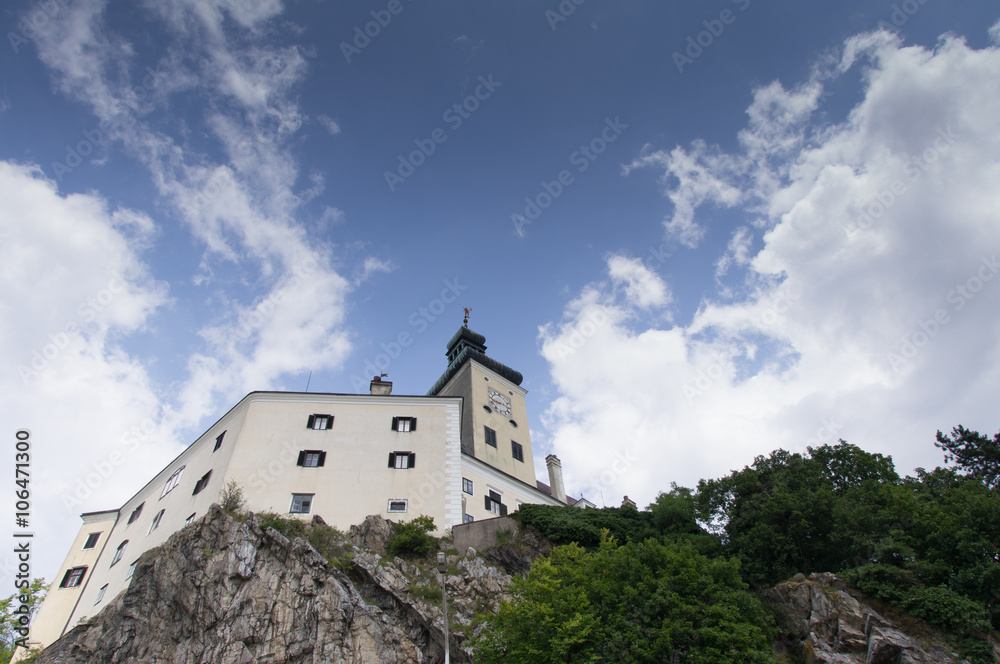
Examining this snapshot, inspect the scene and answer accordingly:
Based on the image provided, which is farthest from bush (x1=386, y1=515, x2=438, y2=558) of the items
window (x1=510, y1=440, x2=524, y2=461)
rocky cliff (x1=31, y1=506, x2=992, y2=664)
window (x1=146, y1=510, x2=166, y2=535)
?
window (x1=510, y1=440, x2=524, y2=461)

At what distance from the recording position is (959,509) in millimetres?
25891

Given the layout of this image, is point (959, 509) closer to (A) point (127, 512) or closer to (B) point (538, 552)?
(B) point (538, 552)

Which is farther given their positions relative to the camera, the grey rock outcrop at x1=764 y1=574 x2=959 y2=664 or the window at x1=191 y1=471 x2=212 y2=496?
the window at x1=191 y1=471 x2=212 y2=496

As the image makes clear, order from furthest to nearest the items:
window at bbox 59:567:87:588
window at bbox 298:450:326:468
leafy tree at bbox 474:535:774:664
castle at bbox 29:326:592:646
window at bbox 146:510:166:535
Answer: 1. window at bbox 59:567:87:588
2. window at bbox 146:510:166:535
3. window at bbox 298:450:326:468
4. castle at bbox 29:326:592:646
5. leafy tree at bbox 474:535:774:664

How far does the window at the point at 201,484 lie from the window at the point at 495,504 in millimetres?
16054

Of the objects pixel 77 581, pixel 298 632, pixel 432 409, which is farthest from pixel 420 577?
pixel 77 581

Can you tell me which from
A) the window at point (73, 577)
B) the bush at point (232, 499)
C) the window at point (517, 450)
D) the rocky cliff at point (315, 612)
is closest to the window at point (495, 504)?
the rocky cliff at point (315, 612)

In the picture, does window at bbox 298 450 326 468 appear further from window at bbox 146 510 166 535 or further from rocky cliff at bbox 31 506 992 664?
window at bbox 146 510 166 535

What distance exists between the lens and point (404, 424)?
36312 mm

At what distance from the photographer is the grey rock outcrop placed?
22016 millimetres

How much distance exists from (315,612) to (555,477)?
100.0ft

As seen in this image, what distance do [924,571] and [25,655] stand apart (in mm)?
47319

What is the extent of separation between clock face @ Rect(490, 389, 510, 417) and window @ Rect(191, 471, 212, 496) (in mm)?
22804

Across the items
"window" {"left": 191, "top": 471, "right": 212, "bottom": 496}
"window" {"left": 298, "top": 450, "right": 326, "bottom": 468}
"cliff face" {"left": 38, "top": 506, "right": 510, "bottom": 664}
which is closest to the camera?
"cliff face" {"left": 38, "top": 506, "right": 510, "bottom": 664}
